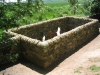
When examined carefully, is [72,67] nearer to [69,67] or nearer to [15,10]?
[69,67]

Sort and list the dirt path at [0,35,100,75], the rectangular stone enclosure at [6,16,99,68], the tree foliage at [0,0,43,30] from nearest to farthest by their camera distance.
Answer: the tree foliage at [0,0,43,30] → the dirt path at [0,35,100,75] → the rectangular stone enclosure at [6,16,99,68]

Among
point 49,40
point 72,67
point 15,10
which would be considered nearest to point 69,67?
point 72,67

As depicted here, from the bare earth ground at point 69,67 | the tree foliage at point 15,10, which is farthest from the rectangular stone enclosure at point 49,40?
the tree foliage at point 15,10

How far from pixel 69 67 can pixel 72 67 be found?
0.46 feet

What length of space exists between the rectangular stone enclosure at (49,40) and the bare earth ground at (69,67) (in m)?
0.33

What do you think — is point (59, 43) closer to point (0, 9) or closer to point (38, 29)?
point (38, 29)

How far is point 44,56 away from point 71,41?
258 cm

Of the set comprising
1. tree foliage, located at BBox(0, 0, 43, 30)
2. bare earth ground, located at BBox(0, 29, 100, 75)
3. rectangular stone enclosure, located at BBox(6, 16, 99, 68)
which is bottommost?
bare earth ground, located at BBox(0, 29, 100, 75)

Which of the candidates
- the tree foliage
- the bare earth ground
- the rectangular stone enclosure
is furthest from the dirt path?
the tree foliage

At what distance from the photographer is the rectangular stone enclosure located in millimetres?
7141

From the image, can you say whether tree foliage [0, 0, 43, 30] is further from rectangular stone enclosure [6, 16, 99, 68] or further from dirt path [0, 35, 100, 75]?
dirt path [0, 35, 100, 75]

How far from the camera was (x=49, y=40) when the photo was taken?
7.27 m

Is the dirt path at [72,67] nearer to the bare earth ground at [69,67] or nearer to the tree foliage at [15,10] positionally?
the bare earth ground at [69,67]

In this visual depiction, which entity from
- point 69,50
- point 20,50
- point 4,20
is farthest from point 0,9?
point 69,50
